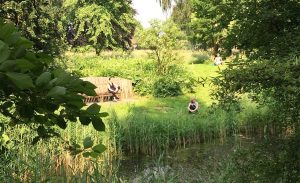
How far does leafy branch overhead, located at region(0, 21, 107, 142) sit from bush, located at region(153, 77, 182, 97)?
17.8m

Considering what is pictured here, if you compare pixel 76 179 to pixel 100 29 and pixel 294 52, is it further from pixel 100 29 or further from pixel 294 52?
pixel 100 29

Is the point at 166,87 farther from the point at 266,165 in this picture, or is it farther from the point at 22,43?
the point at 22,43

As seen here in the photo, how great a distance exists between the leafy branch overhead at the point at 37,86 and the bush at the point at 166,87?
17.8m

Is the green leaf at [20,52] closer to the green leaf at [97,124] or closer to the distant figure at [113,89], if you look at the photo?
the green leaf at [97,124]

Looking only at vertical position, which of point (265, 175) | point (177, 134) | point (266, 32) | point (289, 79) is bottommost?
point (177, 134)

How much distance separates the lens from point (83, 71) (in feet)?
72.1

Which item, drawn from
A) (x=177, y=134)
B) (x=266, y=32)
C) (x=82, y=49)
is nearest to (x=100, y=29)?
(x=82, y=49)

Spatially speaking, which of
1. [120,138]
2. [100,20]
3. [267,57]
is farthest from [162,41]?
[267,57]

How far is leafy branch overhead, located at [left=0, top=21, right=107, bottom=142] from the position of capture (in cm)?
84

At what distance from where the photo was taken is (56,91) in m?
0.92

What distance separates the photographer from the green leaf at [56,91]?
92cm

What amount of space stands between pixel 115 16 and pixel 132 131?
83.1ft

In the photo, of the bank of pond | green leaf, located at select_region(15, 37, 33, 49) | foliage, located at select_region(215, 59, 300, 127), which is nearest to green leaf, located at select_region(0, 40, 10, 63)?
green leaf, located at select_region(15, 37, 33, 49)

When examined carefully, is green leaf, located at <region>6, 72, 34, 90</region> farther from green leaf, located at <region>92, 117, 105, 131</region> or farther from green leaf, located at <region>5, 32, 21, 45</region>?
green leaf, located at <region>92, 117, 105, 131</region>
